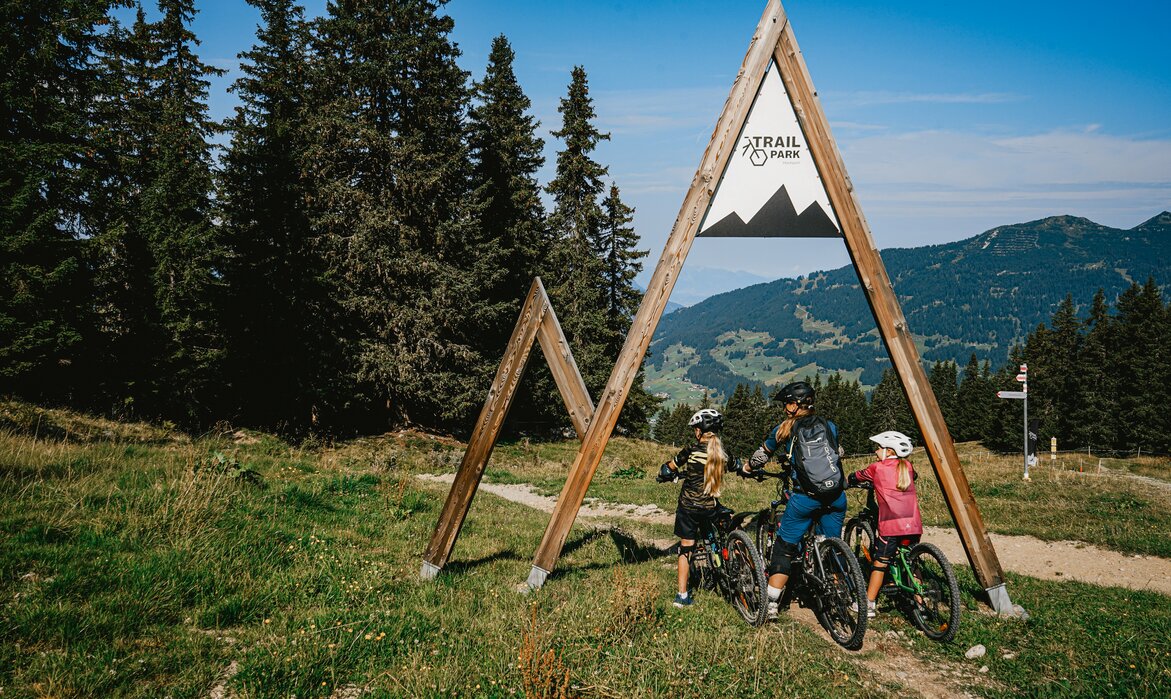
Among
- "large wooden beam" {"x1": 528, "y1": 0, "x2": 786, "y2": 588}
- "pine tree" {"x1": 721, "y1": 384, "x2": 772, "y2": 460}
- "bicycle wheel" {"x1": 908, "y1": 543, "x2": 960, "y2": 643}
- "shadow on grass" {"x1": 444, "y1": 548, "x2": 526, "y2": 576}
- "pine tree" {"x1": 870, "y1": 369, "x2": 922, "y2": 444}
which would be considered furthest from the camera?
"pine tree" {"x1": 870, "y1": 369, "x2": 922, "y2": 444}

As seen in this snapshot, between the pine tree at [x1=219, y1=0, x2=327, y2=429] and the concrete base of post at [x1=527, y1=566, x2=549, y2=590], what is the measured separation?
58.9 ft

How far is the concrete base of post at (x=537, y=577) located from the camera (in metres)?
5.91

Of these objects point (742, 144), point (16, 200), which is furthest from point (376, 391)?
point (742, 144)

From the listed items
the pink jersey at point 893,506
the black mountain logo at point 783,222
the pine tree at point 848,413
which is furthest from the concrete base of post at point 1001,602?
the pine tree at point 848,413

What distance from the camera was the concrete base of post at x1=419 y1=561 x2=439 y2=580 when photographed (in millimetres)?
5949

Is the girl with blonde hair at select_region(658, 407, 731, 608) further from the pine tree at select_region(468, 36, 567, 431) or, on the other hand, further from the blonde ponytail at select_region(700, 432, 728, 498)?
the pine tree at select_region(468, 36, 567, 431)

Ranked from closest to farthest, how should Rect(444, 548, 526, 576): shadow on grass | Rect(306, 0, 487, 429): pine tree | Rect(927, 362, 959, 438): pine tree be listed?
Rect(444, 548, 526, 576): shadow on grass < Rect(306, 0, 487, 429): pine tree < Rect(927, 362, 959, 438): pine tree

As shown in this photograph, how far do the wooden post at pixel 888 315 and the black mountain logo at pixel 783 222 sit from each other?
0.18 m

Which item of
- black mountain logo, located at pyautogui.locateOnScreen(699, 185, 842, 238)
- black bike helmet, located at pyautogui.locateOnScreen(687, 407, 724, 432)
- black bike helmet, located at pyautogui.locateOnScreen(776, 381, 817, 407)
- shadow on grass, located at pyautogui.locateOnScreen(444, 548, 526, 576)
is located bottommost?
shadow on grass, located at pyautogui.locateOnScreen(444, 548, 526, 576)

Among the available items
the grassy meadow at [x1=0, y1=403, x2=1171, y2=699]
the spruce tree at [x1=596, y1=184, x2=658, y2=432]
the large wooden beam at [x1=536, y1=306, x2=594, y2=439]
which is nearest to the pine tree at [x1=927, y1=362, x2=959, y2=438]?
the spruce tree at [x1=596, y1=184, x2=658, y2=432]

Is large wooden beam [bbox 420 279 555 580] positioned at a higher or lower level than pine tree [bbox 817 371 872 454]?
higher

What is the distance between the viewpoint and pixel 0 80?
16031 millimetres

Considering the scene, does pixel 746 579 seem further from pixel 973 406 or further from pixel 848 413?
pixel 848 413

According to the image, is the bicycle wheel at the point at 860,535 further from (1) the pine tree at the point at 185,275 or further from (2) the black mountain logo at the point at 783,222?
(1) the pine tree at the point at 185,275
